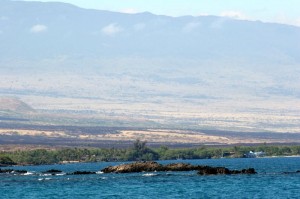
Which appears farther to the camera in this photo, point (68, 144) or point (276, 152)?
point (68, 144)

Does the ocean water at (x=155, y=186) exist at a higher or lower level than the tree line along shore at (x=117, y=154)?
lower

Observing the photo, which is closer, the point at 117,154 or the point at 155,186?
the point at 155,186

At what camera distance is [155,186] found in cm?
7519

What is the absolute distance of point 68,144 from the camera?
192 metres

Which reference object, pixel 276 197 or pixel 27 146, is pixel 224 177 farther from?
pixel 27 146

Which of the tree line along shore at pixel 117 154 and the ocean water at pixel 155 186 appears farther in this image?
the tree line along shore at pixel 117 154

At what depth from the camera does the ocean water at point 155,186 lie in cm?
6781

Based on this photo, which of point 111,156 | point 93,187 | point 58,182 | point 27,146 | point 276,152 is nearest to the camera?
point 93,187

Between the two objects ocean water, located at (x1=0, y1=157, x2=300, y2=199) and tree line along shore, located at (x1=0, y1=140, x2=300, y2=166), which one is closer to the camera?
ocean water, located at (x1=0, y1=157, x2=300, y2=199)

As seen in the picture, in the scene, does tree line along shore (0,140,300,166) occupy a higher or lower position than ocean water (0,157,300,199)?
higher

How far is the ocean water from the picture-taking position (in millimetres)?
67812

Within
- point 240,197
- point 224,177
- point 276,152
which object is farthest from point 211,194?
point 276,152

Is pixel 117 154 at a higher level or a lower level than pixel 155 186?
higher

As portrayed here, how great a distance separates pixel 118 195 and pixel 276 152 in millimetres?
97896
